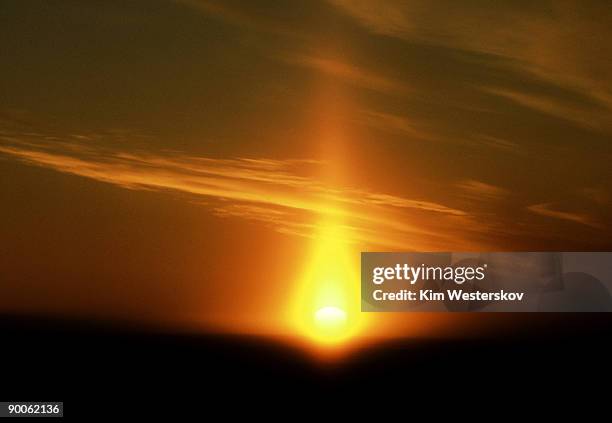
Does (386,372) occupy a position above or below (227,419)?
above

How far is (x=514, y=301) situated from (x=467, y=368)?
2428 millimetres

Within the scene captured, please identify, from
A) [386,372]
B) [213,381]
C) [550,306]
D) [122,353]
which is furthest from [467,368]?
[122,353]

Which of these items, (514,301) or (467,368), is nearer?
(514,301)

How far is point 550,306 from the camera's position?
1445 centimetres

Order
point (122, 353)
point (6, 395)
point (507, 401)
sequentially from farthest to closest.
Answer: point (122, 353) → point (507, 401) → point (6, 395)

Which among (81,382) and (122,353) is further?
(122,353)

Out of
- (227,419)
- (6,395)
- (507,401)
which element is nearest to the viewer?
(6,395)

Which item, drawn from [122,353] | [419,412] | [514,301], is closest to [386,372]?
[419,412]

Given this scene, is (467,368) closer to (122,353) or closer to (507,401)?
(507,401)

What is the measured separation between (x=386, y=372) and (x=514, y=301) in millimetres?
3258

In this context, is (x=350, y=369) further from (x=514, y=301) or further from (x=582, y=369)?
(x=582, y=369)

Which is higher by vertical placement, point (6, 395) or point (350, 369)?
point (350, 369)

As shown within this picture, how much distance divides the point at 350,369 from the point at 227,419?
3.35 m

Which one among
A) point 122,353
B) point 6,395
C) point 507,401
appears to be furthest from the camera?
point 122,353
